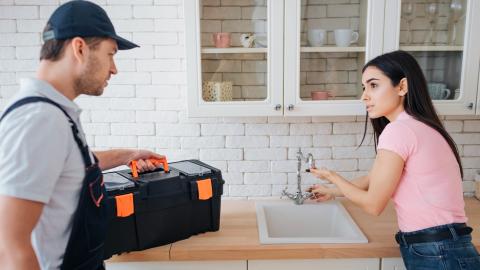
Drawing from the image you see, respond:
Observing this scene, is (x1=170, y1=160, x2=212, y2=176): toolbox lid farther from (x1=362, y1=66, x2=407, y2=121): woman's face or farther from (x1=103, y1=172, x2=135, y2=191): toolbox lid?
(x1=362, y1=66, x2=407, y2=121): woman's face

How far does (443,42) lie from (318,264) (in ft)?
3.74

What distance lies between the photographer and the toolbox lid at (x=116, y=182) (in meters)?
1.38

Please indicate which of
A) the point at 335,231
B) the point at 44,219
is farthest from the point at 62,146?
the point at 335,231

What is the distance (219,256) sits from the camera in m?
1.44

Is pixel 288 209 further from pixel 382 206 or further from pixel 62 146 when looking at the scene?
pixel 62 146

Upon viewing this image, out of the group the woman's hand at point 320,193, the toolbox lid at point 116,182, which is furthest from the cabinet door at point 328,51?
the toolbox lid at point 116,182

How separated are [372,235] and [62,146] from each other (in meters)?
1.24

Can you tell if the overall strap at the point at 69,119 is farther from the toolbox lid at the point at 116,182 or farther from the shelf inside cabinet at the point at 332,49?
the shelf inside cabinet at the point at 332,49

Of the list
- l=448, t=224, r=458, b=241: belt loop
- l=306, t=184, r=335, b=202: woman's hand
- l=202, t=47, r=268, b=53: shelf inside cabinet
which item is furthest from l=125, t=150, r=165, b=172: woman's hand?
l=448, t=224, r=458, b=241: belt loop

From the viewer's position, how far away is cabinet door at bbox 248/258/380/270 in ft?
4.78

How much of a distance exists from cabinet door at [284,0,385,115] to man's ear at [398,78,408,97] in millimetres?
294

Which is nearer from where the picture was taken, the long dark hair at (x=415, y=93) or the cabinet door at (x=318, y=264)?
the long dark hair at (x=415, y=93)

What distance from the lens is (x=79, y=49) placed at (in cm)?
94

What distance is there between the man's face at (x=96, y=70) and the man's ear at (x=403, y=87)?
0.99 metres
